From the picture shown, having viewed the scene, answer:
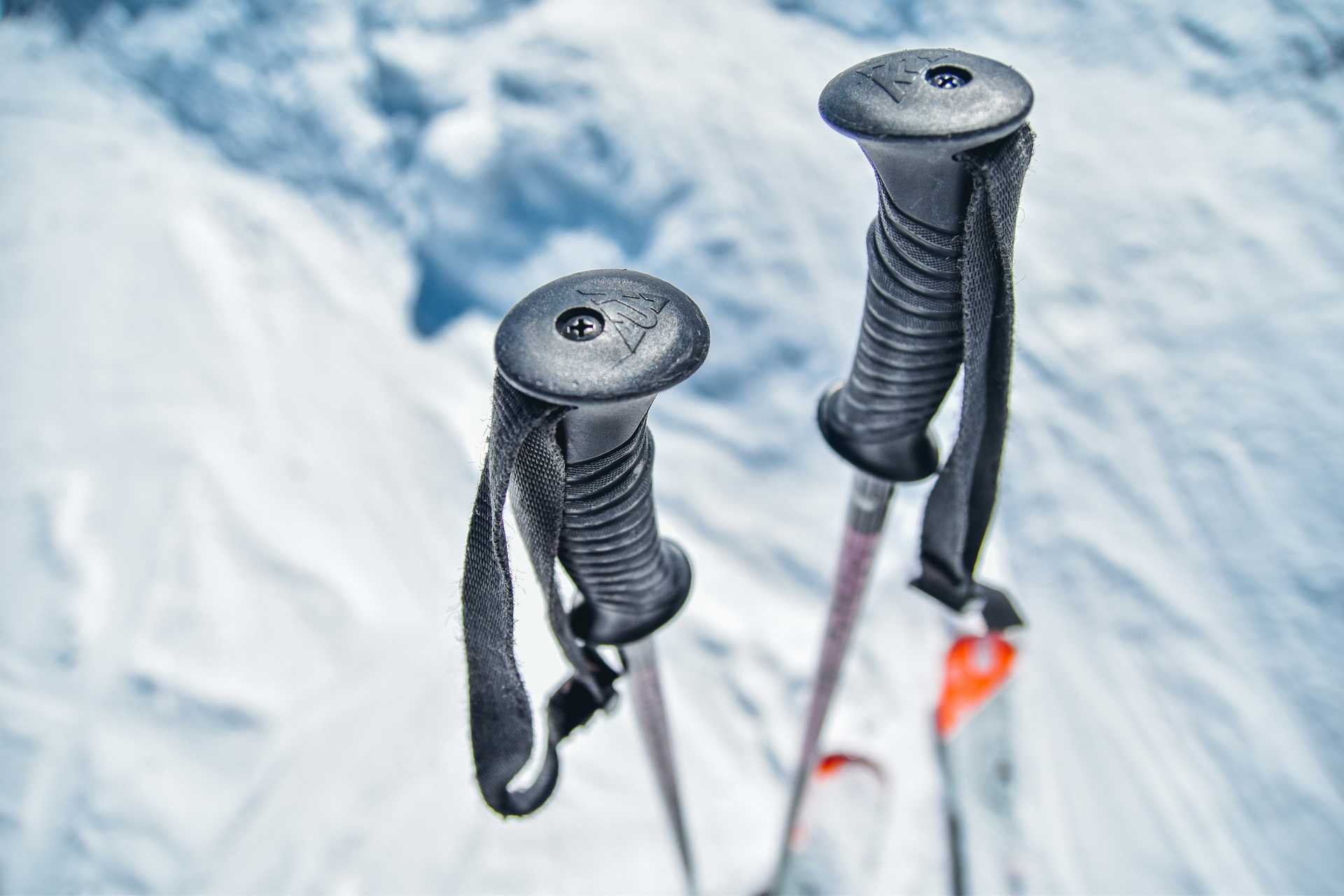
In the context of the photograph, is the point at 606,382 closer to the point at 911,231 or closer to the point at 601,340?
the point at 601,340

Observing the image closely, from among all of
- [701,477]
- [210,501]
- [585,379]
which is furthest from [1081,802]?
[210,501]

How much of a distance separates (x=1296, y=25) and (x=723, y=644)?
1590 mm

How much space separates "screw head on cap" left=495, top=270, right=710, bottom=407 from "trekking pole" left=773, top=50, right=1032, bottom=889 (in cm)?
15

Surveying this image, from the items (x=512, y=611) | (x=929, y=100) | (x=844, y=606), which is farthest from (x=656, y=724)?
(x=929, y=100)

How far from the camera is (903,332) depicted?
593mm

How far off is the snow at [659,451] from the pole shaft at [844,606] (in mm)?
230

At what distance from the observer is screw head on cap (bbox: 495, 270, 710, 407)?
1.47 feet

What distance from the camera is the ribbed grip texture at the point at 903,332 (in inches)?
21.5

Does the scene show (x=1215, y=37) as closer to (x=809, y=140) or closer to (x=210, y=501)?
(x=809, y=140)

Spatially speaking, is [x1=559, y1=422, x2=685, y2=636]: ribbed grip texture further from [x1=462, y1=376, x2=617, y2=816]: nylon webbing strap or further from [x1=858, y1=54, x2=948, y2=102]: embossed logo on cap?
[x1=858, y1=54, x2=948, y2=102]: embossed logo on cap

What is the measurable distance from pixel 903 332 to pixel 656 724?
0.48 metres

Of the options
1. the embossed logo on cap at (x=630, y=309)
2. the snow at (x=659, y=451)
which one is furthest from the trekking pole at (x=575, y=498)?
the snow at (x=659, y=451)

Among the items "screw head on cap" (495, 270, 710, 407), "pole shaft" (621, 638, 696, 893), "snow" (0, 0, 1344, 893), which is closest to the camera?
"screw head on cap" (495, 270, 710, 407)

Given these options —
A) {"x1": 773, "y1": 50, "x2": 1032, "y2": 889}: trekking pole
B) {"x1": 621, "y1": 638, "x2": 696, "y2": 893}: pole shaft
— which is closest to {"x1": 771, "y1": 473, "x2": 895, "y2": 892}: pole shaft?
{"x1": 773, "y1": 50, "x2": 1032, "y2": 889}: trekking pole
